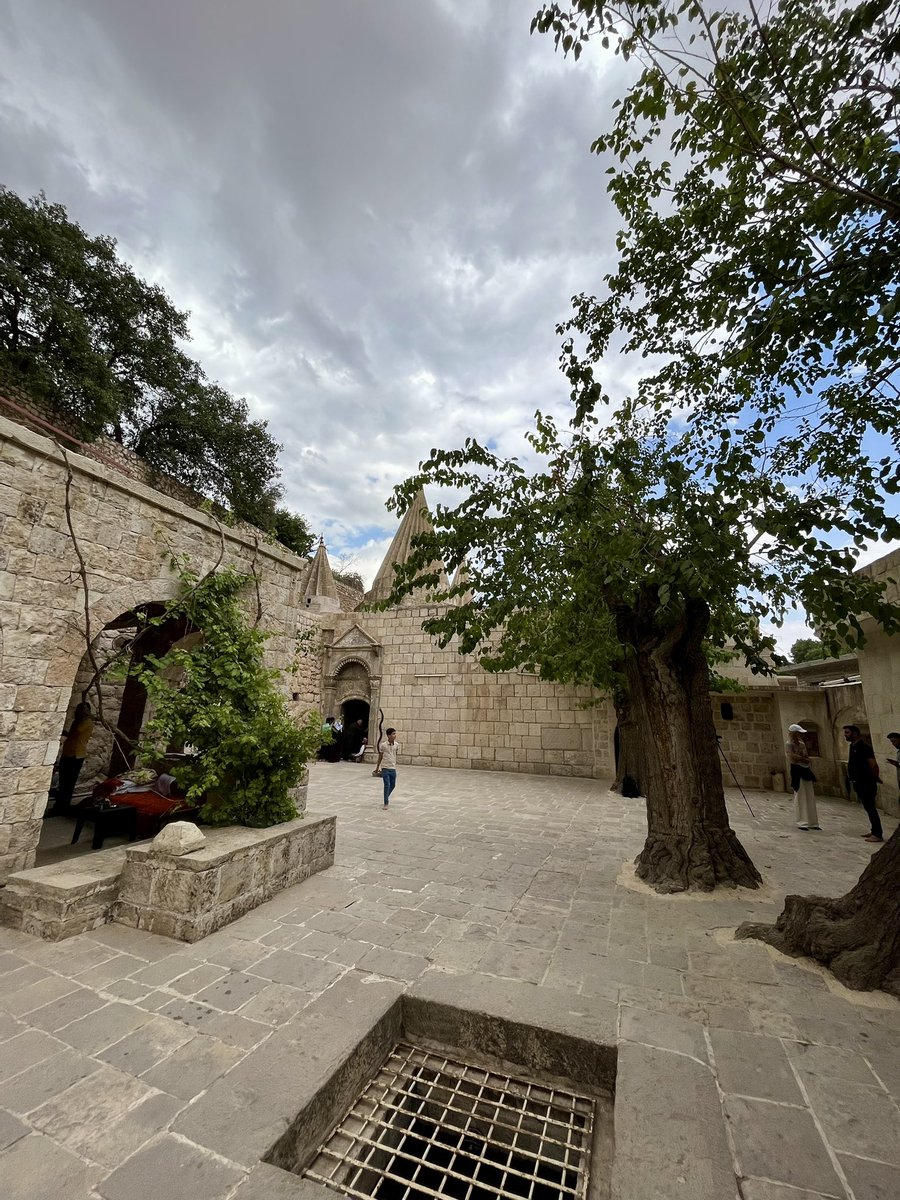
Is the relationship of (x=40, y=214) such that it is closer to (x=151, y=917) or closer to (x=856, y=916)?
(x=151, y=917)

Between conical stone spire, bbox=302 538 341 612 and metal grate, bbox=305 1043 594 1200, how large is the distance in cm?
1605

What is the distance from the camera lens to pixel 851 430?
3.83m

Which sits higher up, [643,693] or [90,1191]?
[643,693]

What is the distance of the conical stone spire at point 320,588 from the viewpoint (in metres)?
18.3

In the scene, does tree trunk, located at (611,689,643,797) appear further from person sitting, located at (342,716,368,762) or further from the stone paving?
person sitting, located at (342,716,368,762)

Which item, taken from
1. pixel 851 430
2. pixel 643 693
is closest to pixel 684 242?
pixel 851 430

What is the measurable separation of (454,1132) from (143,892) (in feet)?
8.29

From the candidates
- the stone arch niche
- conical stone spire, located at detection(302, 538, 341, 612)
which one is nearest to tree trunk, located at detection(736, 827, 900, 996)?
the stone arch niche

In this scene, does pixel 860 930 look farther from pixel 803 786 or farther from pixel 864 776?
pixel 864 776

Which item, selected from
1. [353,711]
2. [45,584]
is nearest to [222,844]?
[45,584]

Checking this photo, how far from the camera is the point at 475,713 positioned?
44.3 ft

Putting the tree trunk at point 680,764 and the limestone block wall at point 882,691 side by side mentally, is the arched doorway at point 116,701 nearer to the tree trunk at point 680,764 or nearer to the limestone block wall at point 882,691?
the tree trunk at point 680,764

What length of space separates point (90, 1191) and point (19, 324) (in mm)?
20357

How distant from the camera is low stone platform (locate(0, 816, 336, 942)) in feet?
10.7
